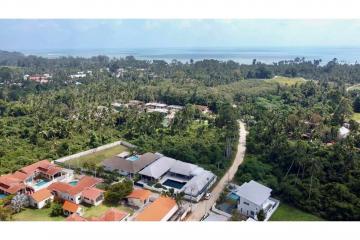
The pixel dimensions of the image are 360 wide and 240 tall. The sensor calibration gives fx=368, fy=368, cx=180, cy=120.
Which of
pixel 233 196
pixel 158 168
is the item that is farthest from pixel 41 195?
pixel 233 196

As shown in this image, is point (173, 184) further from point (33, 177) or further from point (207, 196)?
point (33, 177)

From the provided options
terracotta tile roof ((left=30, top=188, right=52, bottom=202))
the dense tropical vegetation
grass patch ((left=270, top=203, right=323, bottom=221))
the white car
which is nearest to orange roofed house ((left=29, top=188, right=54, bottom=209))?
terracotta tile roof ((left=30, top=188, right=52, bottom=202))

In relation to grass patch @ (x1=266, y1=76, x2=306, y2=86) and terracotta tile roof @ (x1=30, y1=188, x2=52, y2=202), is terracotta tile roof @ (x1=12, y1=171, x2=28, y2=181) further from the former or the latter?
grass patch @ (x1=266, y1=76, x2=306, y2=86)

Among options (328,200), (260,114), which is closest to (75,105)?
(260,114)

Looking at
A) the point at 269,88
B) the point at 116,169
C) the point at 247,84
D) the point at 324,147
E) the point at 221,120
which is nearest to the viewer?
the point at 116,169

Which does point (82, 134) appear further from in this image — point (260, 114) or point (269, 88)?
point (269, 88)

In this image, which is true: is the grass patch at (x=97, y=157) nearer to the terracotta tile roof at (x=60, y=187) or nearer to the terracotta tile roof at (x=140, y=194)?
the terracotta tile roof at (x=60, y=187)

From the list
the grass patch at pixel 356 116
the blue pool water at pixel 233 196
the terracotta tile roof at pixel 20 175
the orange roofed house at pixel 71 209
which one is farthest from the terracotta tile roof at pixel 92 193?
the grass patch at pixel 356 116
